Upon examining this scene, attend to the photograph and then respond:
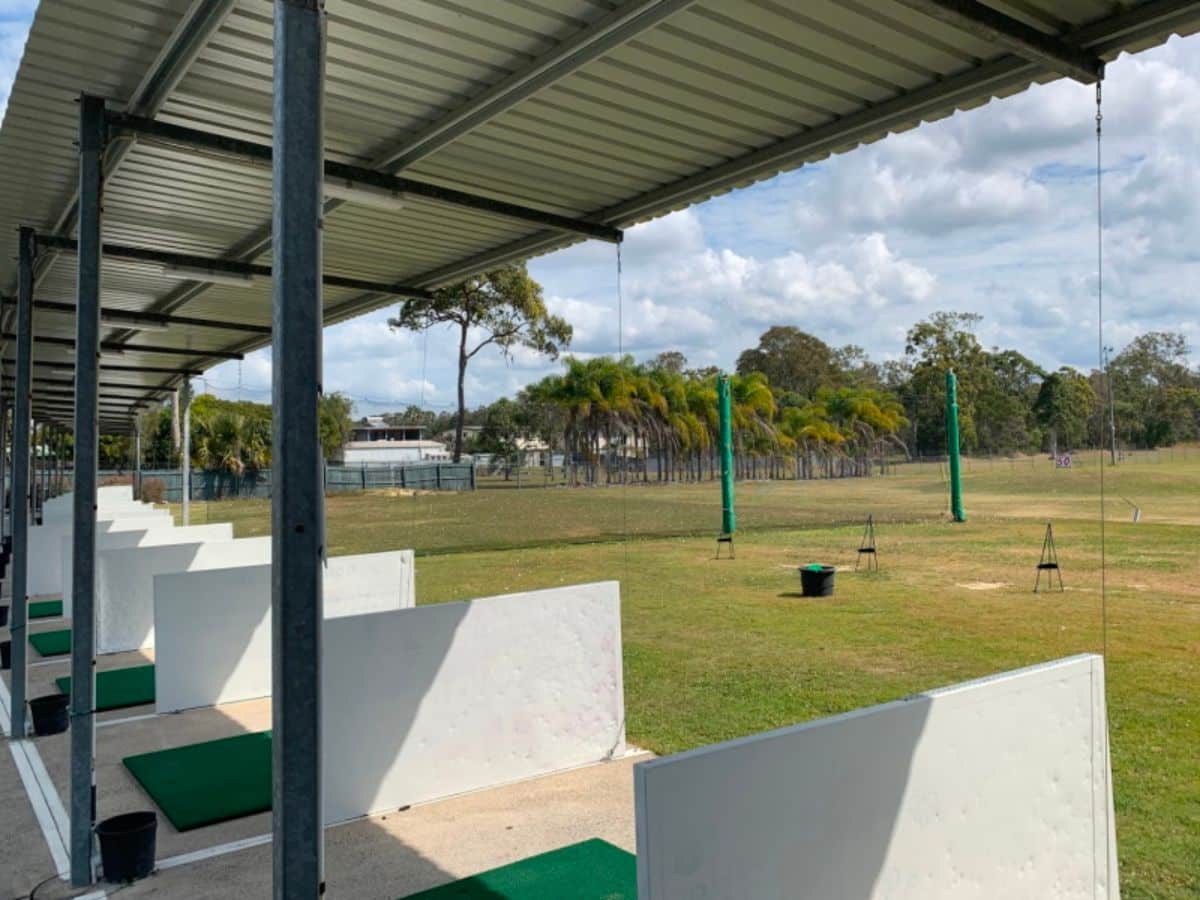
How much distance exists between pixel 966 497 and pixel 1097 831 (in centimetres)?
2562

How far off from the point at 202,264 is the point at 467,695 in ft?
12.8

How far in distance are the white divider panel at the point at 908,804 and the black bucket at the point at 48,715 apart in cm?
512

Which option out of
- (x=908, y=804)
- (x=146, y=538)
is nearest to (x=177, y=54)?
(x=908, y=804)

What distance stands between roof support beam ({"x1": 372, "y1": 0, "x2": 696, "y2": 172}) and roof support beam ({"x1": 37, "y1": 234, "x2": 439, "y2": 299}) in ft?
7.38

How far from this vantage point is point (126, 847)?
4.00m

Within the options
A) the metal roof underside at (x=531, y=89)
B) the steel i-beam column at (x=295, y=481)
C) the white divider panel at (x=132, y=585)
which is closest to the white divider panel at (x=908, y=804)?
the steel i-beam column at (x=295, y=481)

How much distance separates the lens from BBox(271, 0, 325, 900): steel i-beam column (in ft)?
7.00

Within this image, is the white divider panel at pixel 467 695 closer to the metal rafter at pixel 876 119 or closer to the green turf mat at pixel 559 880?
the green turf mat at pixel 559 880

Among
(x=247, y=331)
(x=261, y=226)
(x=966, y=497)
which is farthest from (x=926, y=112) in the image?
(x=966, y=497)

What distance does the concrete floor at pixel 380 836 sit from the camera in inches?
158

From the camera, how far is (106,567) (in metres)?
8.81

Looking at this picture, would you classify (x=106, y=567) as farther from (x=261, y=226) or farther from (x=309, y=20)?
(x=309, y=20)

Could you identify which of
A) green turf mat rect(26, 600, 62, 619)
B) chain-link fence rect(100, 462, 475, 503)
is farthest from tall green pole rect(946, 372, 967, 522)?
green turf mat rect(26, 600, 62, 619)

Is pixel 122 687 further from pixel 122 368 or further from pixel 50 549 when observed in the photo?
pixel 122 368
